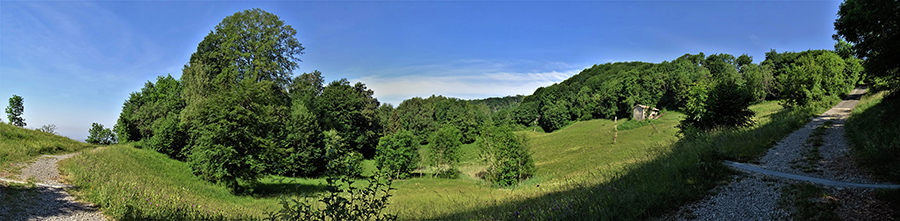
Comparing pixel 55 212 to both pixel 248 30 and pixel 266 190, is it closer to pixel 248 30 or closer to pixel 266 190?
pixel 266 190

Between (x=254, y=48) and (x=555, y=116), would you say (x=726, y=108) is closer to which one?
(x=254, y=48)

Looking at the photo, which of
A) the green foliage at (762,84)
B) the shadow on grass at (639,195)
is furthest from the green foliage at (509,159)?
the green foliage at (762,84)

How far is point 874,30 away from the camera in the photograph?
527 inches

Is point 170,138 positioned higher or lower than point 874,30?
lower

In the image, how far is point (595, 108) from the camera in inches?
3509

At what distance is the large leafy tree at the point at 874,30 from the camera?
11859mm

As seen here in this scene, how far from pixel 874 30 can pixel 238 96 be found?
28.2 meters

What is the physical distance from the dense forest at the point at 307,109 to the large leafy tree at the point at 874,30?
1.65 metres

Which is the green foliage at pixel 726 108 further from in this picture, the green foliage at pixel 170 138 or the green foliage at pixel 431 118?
the green foliage at pixel 431 118

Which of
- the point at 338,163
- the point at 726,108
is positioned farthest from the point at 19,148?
the point at 726,108

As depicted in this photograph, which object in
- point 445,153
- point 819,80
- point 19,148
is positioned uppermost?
point 819,80

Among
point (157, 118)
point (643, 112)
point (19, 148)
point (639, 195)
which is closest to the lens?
point (639, 195)

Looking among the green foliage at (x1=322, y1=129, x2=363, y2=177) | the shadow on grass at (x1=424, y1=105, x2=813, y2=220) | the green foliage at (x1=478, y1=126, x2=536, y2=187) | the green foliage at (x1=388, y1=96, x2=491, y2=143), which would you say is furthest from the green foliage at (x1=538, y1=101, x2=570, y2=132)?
the green foliage at (x1=322, y1=129, x2=363, y2=177)

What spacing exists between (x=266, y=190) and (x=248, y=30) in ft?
41.7
